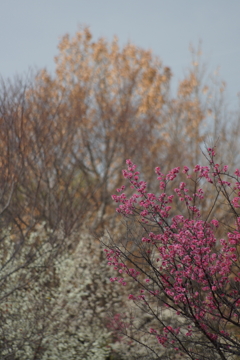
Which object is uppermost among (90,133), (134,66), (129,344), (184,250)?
(134,66)

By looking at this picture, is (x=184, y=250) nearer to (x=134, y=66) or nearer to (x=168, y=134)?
(x=134, y=66)

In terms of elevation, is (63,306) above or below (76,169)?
below

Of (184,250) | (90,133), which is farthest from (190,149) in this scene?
(184,250)

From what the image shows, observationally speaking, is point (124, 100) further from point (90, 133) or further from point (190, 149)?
point (190, 149)

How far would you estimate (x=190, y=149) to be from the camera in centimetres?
1638

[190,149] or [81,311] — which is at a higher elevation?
[190,149]

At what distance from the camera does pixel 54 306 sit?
1014 cm

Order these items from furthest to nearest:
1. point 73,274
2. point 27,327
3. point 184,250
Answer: point 73,274, point 27,327, point 184,250

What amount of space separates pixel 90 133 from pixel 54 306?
588 centimetres

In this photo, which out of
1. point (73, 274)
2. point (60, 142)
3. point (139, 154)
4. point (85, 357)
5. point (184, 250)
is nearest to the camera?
point (184, 250)

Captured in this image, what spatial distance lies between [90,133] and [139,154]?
5.26 ft

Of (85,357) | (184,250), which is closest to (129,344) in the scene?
(85,357)

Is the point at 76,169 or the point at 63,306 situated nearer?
the point at 63,306

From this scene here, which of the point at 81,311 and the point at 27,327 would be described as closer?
the point at 27,327
